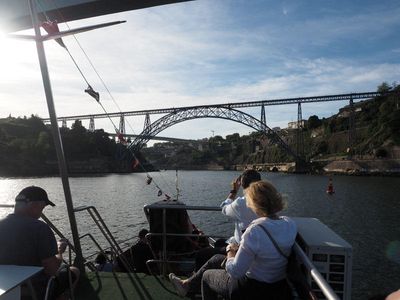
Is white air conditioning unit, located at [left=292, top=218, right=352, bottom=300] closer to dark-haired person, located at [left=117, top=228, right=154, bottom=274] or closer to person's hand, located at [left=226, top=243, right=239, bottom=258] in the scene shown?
person's hand, located at [left=226, top=243, right=239, bottom=258]

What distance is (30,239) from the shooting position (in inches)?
105

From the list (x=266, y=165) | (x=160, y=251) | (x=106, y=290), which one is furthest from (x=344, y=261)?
(x=266, y=165)

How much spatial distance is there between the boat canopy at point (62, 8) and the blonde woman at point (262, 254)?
2430 mm

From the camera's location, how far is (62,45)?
164 inches

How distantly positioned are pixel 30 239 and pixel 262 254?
1.54 m

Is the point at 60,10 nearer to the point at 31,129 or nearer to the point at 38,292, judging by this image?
the point at 38,292

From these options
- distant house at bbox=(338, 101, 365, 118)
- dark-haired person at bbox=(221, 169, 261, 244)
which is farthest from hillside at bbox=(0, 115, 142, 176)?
dark-haired person at bbox=(221, 169, 261, 244)

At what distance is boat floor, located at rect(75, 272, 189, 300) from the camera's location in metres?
4.13

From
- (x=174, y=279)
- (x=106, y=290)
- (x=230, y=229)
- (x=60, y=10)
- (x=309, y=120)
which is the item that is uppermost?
(x=309, y=120)

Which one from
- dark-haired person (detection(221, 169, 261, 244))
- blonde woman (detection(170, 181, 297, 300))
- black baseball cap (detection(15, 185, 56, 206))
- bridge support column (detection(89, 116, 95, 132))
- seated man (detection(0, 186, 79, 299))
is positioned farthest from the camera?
bridge support column (detection(89, 116, 95, 132))

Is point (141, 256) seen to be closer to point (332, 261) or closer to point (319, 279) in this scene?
point (332, 261)

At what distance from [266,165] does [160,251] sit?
331 feet

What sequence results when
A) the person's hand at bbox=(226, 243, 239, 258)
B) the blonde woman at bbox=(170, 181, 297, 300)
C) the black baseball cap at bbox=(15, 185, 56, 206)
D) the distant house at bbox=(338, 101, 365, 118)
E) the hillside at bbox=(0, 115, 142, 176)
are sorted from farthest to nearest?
the distant house at bbox=(338, 101, 365, 118)
the hillside at bbox=(0, 115, 142, 176)
the person's hand at bbox=(226, 243, 239, 258)
the black baseball cap at bbox=(15, 185, 56, 206)
the blonde woman at bbox=(170, 181, 297, 300)

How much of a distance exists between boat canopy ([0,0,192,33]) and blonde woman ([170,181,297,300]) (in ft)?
7.97
